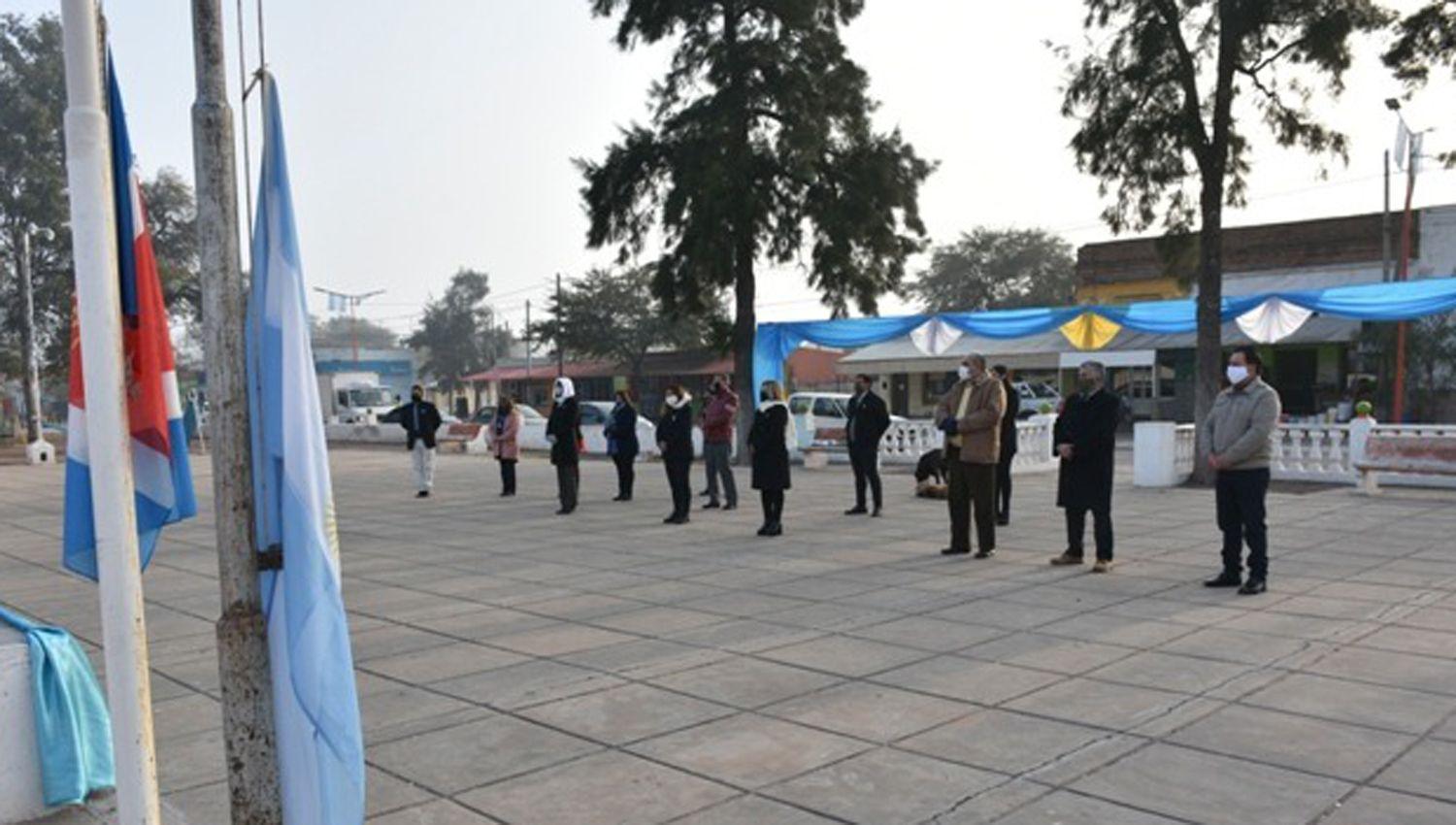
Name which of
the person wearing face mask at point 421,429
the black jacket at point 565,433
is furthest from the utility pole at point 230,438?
the person wearing face mask at point 421,429

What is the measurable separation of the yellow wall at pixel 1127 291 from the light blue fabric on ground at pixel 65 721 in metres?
38.0

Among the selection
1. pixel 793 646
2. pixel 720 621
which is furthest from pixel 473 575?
pixel 793 646

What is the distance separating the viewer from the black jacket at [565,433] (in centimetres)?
1439

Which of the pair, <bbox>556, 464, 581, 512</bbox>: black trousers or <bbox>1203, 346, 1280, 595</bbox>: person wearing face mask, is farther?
<bbox>556, 464, 581, 512</bbox>: black trousers

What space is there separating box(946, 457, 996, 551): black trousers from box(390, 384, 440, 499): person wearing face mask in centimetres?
913

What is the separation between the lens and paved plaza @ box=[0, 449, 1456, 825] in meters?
4.15

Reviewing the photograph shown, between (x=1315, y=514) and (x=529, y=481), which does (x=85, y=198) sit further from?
(x=529, y=481)

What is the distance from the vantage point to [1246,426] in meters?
7.88

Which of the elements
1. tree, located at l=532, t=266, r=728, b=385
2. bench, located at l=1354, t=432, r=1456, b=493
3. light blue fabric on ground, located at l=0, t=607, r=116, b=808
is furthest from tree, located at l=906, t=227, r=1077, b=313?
light blue fabric on ground, located at l=0, t=607, r=116, b=808

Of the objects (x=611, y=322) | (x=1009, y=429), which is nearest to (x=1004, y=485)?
(x=1009, y=429)

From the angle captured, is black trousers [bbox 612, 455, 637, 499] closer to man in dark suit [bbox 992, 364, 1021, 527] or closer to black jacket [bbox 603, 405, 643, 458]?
black jacket [bbox 603, 405, 643, 458]

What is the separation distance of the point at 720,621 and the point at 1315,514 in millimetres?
8670

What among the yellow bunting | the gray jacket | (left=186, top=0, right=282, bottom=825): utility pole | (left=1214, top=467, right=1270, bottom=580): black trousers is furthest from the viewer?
the yellow bunting

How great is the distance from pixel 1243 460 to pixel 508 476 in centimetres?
1168
